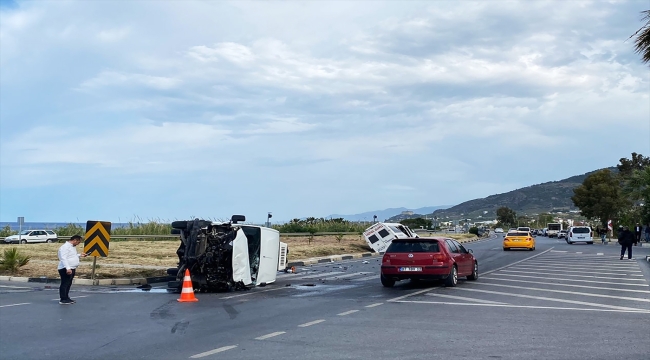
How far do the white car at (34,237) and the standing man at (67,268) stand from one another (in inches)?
1692

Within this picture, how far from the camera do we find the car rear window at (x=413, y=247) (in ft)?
61.3

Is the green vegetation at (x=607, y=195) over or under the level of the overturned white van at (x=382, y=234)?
over

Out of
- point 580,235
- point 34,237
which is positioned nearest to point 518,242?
point 580,235

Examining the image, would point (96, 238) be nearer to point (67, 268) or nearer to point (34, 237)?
point (67, 268)

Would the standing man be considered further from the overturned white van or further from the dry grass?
the overturned white van

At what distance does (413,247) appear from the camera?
1884cm

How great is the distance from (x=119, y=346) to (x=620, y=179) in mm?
82002

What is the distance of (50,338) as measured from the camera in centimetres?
1032

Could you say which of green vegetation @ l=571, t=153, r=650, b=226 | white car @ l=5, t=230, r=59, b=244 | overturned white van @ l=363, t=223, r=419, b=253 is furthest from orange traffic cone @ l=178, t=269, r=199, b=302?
green vegetation @ l=571, t=153, r=650, b=226

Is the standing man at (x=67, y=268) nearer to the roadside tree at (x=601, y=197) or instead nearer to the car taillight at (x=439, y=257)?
the car taillight at (x=439, y=257)

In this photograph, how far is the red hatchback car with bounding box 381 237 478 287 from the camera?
59.8 ft

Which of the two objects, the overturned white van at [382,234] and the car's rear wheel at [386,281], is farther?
the overturned white van at [382,234]

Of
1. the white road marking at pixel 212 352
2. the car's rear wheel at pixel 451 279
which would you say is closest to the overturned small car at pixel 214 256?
the car's rear wheel at pixel 451 279

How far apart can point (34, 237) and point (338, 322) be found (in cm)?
5205
